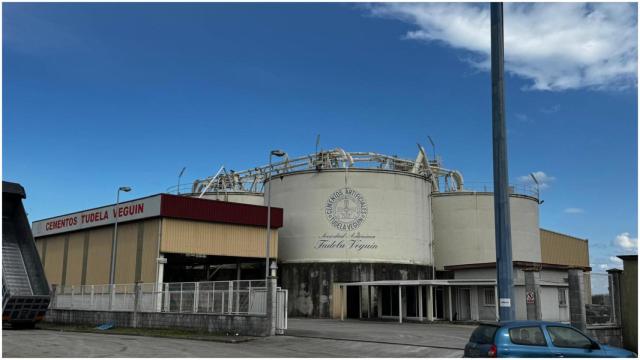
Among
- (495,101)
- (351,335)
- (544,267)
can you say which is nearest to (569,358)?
(495,101)

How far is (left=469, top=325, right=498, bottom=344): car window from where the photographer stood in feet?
40.9

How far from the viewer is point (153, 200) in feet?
133

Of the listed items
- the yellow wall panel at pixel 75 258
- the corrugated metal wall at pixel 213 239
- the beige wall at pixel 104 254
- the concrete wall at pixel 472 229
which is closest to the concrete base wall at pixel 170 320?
the beige wall at pixel 104 254

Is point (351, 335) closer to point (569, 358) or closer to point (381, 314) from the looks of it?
point (569, 358)

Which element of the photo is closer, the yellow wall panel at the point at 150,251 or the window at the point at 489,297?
the window at the point at 489,297

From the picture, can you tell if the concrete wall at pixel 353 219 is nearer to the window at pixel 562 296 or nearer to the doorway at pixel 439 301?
the doorway at pixel 439 301

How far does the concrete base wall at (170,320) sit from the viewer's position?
26.6 meters

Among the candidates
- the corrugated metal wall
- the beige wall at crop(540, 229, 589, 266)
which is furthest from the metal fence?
the beige wall at crop(540, 229, 589, 266)

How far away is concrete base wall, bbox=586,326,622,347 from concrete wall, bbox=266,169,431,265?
2690 centimetres

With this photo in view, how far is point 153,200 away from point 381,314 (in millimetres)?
17559

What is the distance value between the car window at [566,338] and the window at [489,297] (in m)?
25.8

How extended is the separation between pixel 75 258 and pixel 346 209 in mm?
20918

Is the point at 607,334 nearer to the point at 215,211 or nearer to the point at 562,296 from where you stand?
the point at 562,296

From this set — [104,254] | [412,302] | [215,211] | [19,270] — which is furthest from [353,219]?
[19,270]
